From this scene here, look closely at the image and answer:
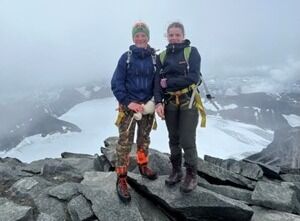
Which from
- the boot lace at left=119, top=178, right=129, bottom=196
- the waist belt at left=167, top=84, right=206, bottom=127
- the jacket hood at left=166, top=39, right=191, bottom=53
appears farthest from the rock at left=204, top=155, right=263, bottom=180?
the jacket hood at left=166, top=39, right=191, bottom=53

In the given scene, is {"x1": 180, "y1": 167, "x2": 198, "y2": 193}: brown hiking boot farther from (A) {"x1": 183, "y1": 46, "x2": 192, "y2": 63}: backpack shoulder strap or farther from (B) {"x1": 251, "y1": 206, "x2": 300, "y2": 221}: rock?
(A) {"x1": 183, "y1": 46, "x2": 192, "y2": 63}: backpack shoulder strap

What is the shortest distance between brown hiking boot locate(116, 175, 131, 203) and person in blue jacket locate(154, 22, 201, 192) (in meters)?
1.54

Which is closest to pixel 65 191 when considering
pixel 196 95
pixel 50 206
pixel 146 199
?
pixel 50 206

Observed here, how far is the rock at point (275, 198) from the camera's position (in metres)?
11.2

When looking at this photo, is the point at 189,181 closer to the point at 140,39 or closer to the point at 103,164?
the point at 140,39

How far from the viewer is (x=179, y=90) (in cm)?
1015

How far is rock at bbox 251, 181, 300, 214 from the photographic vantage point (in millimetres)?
11156

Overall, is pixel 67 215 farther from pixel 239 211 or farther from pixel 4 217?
pixel 239 211

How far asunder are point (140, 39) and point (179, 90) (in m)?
1.76

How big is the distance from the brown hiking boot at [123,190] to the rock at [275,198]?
151 inches

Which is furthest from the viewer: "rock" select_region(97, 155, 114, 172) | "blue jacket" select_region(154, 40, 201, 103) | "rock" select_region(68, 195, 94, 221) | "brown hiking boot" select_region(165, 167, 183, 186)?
"rock" select_region(97, 155, 114, 172)

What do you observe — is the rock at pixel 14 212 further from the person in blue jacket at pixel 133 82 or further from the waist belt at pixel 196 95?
the waist belt at pixel 196 95

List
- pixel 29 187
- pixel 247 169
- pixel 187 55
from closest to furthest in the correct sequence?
1. pixel 187 55
2. pixel 29 187
3. pixel 247 169

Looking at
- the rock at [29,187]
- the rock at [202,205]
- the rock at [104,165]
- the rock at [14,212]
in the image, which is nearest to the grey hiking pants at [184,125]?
the rock at [202,205]
